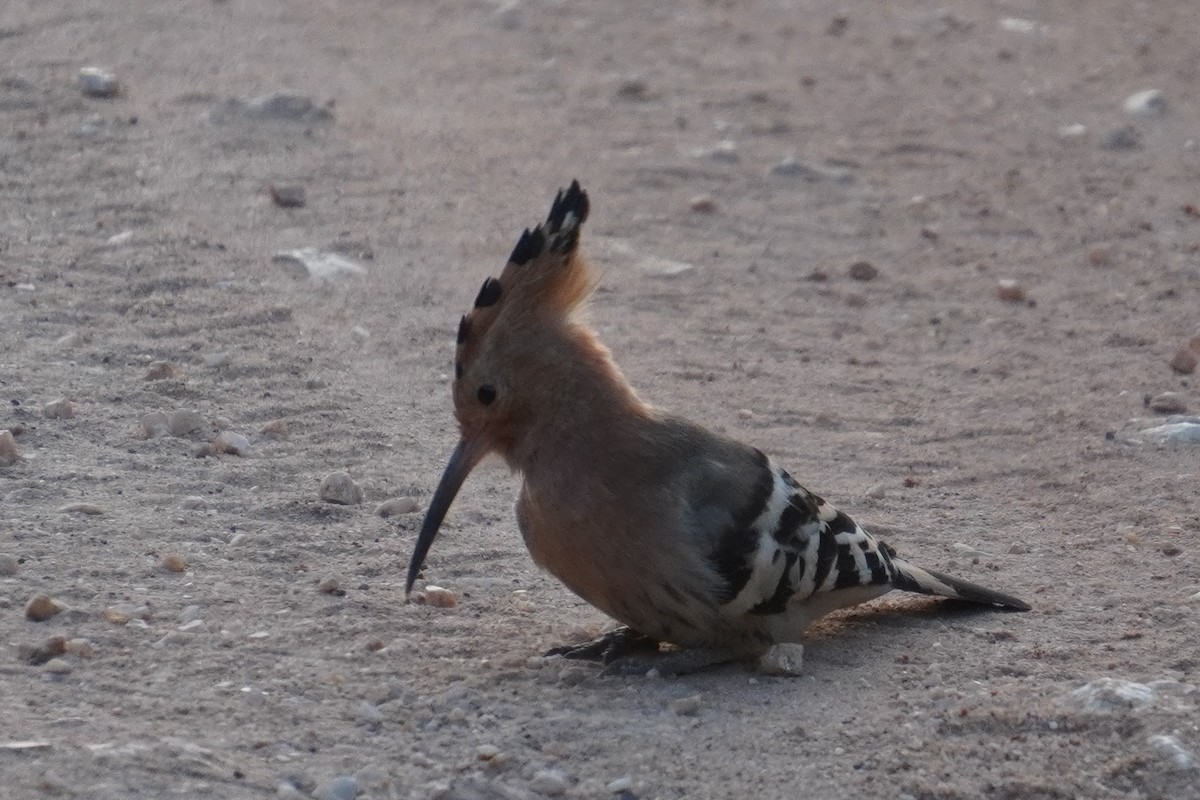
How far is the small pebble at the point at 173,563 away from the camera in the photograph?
14.6 ft

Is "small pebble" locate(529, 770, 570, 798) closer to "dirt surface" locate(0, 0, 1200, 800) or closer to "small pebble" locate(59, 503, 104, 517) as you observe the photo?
"dirt surface" locate(0, 0, 1200, 800)

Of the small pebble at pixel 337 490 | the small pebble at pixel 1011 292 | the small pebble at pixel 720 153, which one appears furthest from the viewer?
the small pebble at pixel 720 153

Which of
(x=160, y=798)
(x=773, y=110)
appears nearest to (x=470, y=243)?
(x=773, y=110)

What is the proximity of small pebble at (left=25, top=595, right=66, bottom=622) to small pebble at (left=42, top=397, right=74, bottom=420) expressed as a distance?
4.06 feet

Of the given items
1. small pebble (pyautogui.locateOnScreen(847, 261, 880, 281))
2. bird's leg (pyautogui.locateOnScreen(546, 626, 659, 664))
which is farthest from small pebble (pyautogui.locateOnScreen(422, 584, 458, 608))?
small pebble (pyautogui.locateOnScreen(847, 261, 880, 281))

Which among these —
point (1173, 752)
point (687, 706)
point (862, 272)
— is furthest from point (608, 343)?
point (1173, 752)

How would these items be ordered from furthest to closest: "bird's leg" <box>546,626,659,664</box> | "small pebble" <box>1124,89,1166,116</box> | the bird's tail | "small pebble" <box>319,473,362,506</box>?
"small pebble" <box>1124,89,1166,116</box>
"small pebble" <box>319,473,362,506</box>
the bird's tail
"bird's leg" <box>546,626,659,664</box>

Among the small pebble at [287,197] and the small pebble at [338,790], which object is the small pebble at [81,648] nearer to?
the small pebble at [338,790]

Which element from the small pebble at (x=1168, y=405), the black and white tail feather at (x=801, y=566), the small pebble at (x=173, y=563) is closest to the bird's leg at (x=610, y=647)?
the black and white tail feather at (x=801, y=566)

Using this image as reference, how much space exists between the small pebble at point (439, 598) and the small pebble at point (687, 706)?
784 mm

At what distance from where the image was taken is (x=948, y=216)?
26.5 feet

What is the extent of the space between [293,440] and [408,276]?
1.64 metres

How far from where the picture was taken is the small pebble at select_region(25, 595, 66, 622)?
159 inches

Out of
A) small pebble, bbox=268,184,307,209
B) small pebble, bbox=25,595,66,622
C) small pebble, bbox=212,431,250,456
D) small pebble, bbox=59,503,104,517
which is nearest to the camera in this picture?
small pebble, bbox=25,595,66,622
